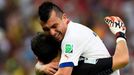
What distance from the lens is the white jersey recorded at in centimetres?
620

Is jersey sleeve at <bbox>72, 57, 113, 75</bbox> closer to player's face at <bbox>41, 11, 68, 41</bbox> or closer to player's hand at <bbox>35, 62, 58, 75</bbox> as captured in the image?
player's hand at <bbox>35, 62, 58, 75</bbox>

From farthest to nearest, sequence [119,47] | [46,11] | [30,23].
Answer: [30,23], [119,47], [46,11]

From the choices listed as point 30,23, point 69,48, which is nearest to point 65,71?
point 69,48

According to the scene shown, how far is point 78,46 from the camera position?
620 centimetres

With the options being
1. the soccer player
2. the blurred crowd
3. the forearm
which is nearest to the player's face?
the soccer player

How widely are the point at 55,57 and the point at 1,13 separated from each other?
23.6ft

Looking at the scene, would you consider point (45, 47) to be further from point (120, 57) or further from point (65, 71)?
point (120, 57)

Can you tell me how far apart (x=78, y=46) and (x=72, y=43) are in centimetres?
6

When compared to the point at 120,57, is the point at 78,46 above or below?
above

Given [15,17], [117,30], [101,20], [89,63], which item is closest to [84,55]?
[89,63]

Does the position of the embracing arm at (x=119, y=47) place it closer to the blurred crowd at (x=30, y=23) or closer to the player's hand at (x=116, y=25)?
the player's hand at (x=116, y=25)

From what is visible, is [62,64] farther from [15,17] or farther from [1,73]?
[15,17]

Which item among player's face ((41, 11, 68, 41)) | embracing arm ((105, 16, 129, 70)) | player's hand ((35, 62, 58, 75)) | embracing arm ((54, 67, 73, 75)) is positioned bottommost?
player's hand ((35, 62, 58, 75))

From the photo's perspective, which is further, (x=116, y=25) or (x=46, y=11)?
(x=116, y=25)
